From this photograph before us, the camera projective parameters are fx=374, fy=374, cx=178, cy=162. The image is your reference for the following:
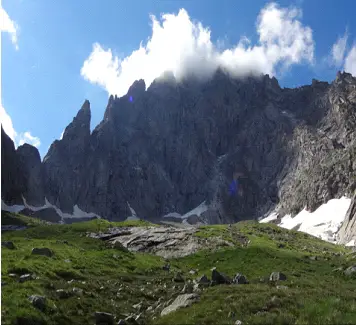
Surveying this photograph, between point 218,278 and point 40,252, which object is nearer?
point 218,278

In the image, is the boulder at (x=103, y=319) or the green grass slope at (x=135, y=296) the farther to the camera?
the boulder at (x=103, y=319)

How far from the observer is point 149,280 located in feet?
106

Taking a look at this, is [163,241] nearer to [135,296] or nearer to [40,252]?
[40,252]

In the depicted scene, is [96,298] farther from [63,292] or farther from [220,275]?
[220,275]

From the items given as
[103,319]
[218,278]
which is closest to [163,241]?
[218,278]

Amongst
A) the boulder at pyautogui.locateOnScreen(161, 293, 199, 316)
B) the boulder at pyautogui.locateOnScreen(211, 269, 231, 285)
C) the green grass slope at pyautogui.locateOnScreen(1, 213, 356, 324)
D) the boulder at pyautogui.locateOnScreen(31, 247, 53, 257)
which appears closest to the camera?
the green grass slope at pyautogui.locateOnScreen(1, 213, 356, 324)

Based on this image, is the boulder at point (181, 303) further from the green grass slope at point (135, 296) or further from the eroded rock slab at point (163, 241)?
the eroded rock slab at point (163, 241)

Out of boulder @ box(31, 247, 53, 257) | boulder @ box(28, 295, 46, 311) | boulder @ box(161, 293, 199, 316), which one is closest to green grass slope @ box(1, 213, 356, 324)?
boulder @ box(28, 295, 46, 311)

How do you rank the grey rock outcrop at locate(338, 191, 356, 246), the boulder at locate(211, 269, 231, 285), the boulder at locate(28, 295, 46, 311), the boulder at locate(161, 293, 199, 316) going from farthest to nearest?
1. the grey rock outcrop at locate(338, 191, 356, 246)
2. the boulder at locate(211, 269, 231, 285)
3. the boulder at locate(161, 293, 199, 316)
4. the boulder at locate(28, 295, 46, 311)

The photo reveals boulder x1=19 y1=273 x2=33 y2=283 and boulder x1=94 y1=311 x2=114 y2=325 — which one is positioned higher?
boulder x1=19 y1=273 x2=33 y2=283

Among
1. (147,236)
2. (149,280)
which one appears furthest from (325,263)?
(147,236)

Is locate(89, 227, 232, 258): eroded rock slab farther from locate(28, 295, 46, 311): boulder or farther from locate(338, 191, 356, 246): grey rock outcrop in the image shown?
locate(338, 191, 356, 246): grey rock outcrop

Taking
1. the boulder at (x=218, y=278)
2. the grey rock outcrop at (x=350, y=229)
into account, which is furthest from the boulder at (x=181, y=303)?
the grey rock outcrop at (x=350, y=229)

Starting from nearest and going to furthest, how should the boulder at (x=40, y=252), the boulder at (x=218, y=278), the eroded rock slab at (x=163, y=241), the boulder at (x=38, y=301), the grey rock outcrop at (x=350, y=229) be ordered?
the boulder at (x=38, y=301) < the boulder at (x=218, y=278) < the boulder at (x=40, y=252) < the eroded rock slab at (x=163, y=241) < the grey rock outcrop at (x=350, y=229)
